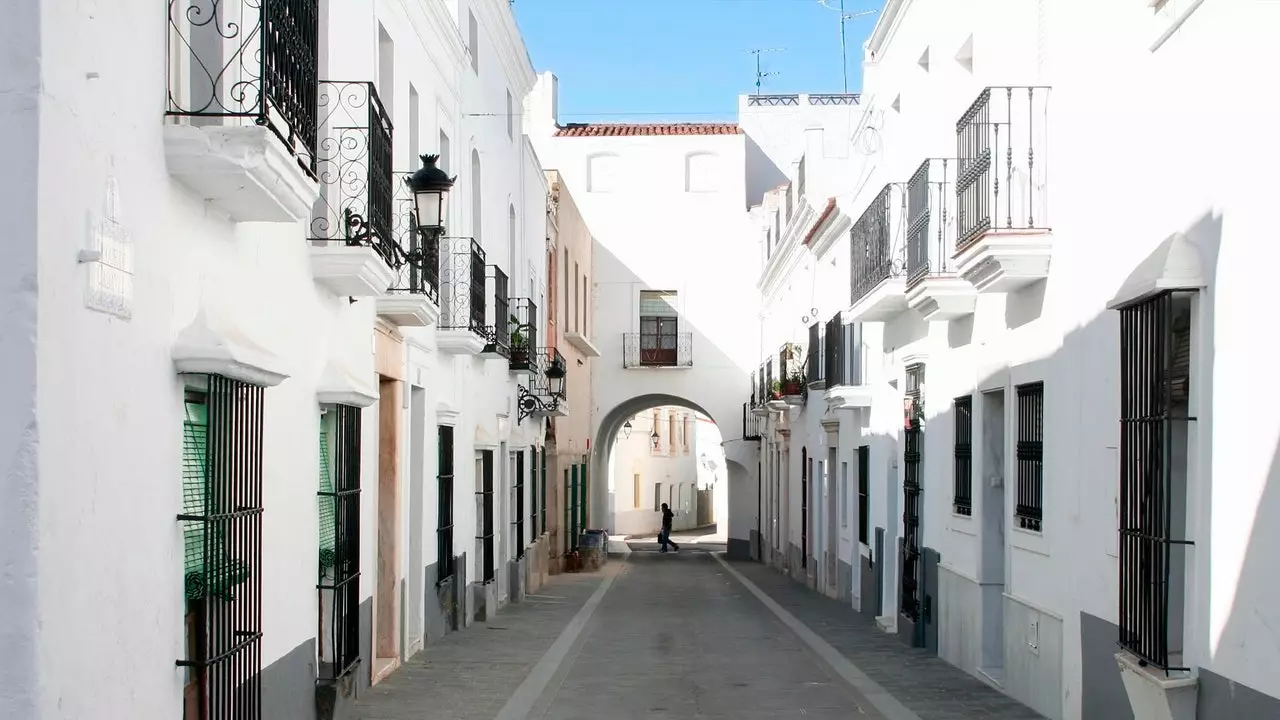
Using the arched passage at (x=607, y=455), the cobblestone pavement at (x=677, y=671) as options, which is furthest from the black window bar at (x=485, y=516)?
the arched passage at (x=607, y=455)

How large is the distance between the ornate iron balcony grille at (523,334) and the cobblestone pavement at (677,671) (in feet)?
12.4

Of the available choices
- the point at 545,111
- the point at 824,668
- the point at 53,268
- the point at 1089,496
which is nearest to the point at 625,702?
the point at 824,668

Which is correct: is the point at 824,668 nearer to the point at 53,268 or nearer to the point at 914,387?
the point at 914,387

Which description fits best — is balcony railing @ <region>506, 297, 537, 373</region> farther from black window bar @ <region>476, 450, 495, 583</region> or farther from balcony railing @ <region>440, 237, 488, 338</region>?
balcony railing @ <region>440, 237, 488, 338</region>

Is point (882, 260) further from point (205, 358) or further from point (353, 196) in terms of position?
point (205, 358)

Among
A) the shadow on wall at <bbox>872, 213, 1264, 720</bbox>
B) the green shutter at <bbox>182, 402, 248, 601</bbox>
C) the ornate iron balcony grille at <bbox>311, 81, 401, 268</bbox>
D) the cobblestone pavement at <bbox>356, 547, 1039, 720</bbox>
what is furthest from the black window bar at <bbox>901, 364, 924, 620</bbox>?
the green shutter at <bbox>182, 402, 248, 601</bbox>

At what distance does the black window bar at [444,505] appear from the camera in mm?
15891

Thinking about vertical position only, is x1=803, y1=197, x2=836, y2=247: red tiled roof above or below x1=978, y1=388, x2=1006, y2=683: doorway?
above

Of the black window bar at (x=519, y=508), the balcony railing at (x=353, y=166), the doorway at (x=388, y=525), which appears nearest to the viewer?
the balcony railing at (x=353, y=166)

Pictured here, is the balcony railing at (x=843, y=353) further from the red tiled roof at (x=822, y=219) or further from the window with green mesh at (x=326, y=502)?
the window with green mesh at (x=326, y=502)

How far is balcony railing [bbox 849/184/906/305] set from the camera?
15.7 meters

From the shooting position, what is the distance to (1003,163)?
37.5 ft

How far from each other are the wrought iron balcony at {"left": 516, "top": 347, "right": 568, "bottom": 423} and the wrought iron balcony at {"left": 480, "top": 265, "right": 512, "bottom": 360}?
338 centimetres

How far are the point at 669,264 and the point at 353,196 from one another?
27084 millimetres
